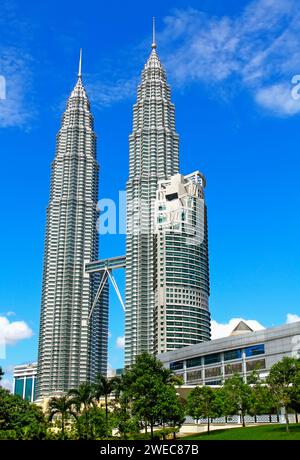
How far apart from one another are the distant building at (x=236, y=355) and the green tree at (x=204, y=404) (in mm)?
32964

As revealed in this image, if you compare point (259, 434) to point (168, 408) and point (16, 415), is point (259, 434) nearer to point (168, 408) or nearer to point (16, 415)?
point (168, 408)

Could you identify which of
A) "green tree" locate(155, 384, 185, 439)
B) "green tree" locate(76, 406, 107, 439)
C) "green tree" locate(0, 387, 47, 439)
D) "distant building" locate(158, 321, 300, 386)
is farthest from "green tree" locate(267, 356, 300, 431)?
"distant building" locate(158, 321, 300, 386)

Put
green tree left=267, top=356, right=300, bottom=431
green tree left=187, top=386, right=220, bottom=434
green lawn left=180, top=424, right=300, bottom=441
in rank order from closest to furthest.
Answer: green lawn left=180, top=424, right=300, bottom=441 → green tree left=267, top=356, right=300, bottom=431 → green tree left=187, top=386, right=220, bottom=434

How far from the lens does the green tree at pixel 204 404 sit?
296ft

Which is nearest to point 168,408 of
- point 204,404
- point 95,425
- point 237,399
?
point 204,404

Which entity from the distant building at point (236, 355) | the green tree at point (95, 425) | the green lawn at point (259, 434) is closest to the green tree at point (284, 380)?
the green lawn at point (259, 434)

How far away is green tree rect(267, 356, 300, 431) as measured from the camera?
77000 millimetres

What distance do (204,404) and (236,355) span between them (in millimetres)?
57033

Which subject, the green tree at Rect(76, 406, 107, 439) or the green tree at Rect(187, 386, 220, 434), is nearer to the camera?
the green tree at Rect(76, 406, 107, 439)

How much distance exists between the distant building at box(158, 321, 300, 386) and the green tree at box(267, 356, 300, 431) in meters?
→ 42.7

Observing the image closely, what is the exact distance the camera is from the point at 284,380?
7962 cm

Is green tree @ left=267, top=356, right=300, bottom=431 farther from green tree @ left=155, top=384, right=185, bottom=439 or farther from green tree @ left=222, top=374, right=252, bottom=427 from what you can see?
green tree @ left=155, top=384, right=185, bottom=439

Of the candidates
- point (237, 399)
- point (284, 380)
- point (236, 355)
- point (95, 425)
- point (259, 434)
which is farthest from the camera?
point (236, 355)
